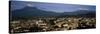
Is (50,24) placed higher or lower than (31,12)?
lower

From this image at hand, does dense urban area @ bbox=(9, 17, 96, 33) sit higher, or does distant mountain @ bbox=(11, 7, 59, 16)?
distant mountain @ bbox=(11, 7, 59, 16)

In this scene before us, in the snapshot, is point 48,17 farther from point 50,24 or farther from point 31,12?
point 31,12

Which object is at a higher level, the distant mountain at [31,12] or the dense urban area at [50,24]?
the distant mountain at [31,12]

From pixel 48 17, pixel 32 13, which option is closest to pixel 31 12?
pixel 32 13

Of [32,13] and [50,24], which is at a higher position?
[32,13]

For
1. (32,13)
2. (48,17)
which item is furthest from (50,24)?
(32,13)

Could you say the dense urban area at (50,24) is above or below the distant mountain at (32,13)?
below

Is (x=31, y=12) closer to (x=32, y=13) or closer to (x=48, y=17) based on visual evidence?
(x=32, y=13)
